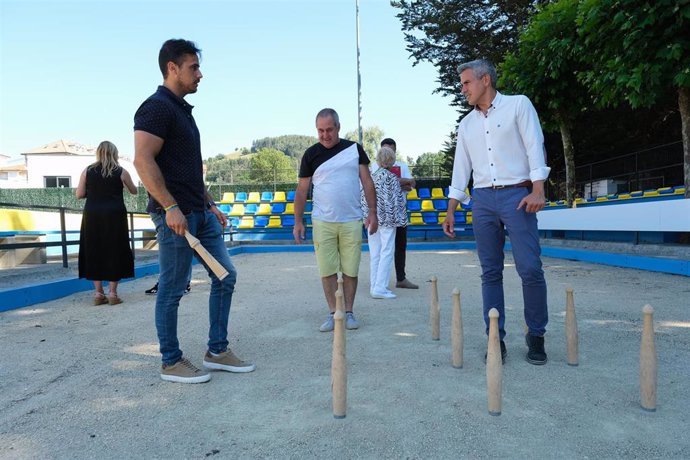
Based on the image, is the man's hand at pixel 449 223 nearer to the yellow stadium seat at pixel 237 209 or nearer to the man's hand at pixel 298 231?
the man's hand at pixel 298 231

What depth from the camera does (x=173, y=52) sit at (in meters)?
3.01

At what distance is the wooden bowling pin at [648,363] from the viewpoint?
235 cm

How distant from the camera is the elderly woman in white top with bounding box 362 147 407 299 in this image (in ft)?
19.4

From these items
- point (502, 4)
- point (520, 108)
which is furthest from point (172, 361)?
point (502, 4)

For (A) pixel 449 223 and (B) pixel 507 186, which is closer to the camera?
(B) pixel 507 186

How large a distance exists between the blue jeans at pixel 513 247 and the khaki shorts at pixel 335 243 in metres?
1.26

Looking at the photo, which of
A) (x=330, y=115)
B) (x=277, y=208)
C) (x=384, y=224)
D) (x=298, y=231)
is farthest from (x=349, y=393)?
(x=277, y=208)

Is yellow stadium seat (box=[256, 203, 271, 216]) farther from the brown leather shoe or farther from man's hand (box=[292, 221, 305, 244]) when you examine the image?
man's hand (box=[292, 221, 305, 244])

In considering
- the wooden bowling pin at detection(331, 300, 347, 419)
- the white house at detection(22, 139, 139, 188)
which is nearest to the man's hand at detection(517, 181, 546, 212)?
the wooden bowling pin at detection(331, 300, 347, 419)

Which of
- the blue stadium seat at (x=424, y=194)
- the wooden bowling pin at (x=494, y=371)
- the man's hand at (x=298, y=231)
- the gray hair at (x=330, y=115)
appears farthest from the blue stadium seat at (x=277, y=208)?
the wooden bowling pin at (x=494, y=371)

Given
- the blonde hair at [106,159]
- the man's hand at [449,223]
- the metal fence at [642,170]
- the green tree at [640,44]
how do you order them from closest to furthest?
the man's hand at [449,223] → the blonde hair at [106,159] → the green tree at [640,44] → the metal fence at [642,170]

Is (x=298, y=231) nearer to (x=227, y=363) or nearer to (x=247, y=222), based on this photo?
(x=227, y=363)

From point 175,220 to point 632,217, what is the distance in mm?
9763

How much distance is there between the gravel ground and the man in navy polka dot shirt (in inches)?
10.6
